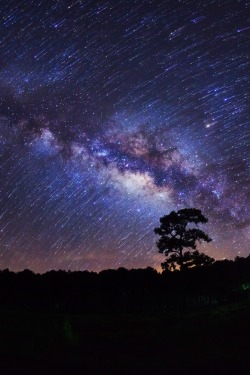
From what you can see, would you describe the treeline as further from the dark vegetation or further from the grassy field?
the grassy field

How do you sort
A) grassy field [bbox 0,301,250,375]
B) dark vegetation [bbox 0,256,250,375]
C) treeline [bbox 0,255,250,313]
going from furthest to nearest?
treeline [bbox 0,255,250,313] → dark vegetation [bbox 0,256,250,375] → grassy field [bbox 0,301,250,375]

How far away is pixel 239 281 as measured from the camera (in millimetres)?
42562

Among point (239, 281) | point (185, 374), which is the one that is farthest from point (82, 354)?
point (239, 281)

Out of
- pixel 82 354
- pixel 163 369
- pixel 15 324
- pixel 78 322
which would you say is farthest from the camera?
pixel 78 322

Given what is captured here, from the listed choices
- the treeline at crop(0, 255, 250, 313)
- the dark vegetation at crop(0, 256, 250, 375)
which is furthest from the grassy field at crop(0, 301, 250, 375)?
the treeline at crop(0, 255, 250, 313)

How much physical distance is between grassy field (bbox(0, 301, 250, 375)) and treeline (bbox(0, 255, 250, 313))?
1325 cm

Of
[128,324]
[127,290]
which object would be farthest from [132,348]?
[127,290]

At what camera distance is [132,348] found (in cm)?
1636

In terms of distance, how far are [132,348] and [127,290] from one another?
82.4 ft

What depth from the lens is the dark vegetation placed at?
43.5 ft

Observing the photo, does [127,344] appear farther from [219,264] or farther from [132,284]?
[219,264]

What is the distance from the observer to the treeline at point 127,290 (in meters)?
36.1

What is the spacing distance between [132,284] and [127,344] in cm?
2516

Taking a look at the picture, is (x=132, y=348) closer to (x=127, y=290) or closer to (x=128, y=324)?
(x=128, y=324)
